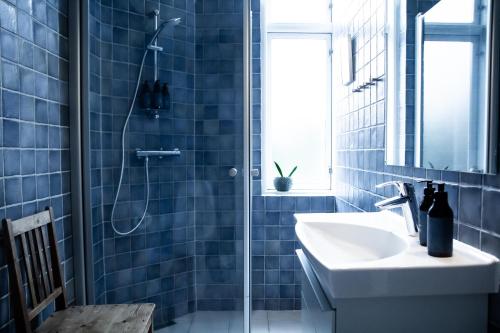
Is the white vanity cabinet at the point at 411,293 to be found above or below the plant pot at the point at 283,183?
below

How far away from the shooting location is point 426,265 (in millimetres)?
851

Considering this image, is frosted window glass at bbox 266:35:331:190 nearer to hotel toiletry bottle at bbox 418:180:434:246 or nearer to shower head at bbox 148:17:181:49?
shower head at bbox 148:17:181:49

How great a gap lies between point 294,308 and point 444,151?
5.92 ft

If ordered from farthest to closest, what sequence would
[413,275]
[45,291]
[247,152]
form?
1. [247,152]
2. [45,291]
3. [413,275]

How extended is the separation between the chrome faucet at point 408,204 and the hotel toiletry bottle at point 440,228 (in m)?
0.19

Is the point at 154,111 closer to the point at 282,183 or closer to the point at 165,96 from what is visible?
the point at 165,96

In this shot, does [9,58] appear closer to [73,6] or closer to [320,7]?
[73,6]

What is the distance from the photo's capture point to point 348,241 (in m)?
1.37

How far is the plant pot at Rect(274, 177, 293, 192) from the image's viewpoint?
261cm

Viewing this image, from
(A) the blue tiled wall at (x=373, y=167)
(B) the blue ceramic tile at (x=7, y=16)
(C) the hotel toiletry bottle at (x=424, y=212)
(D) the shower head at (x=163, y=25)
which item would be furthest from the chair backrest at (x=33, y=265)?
(A) the blue tiled wall at (x=373, y=167)

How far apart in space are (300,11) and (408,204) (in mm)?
2056

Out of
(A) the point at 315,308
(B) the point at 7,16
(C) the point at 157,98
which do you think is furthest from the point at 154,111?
(A) the point at 315,308

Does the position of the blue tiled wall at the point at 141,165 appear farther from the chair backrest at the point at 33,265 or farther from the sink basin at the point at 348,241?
the sink basin at the point at 348,241

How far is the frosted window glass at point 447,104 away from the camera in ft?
3.35
